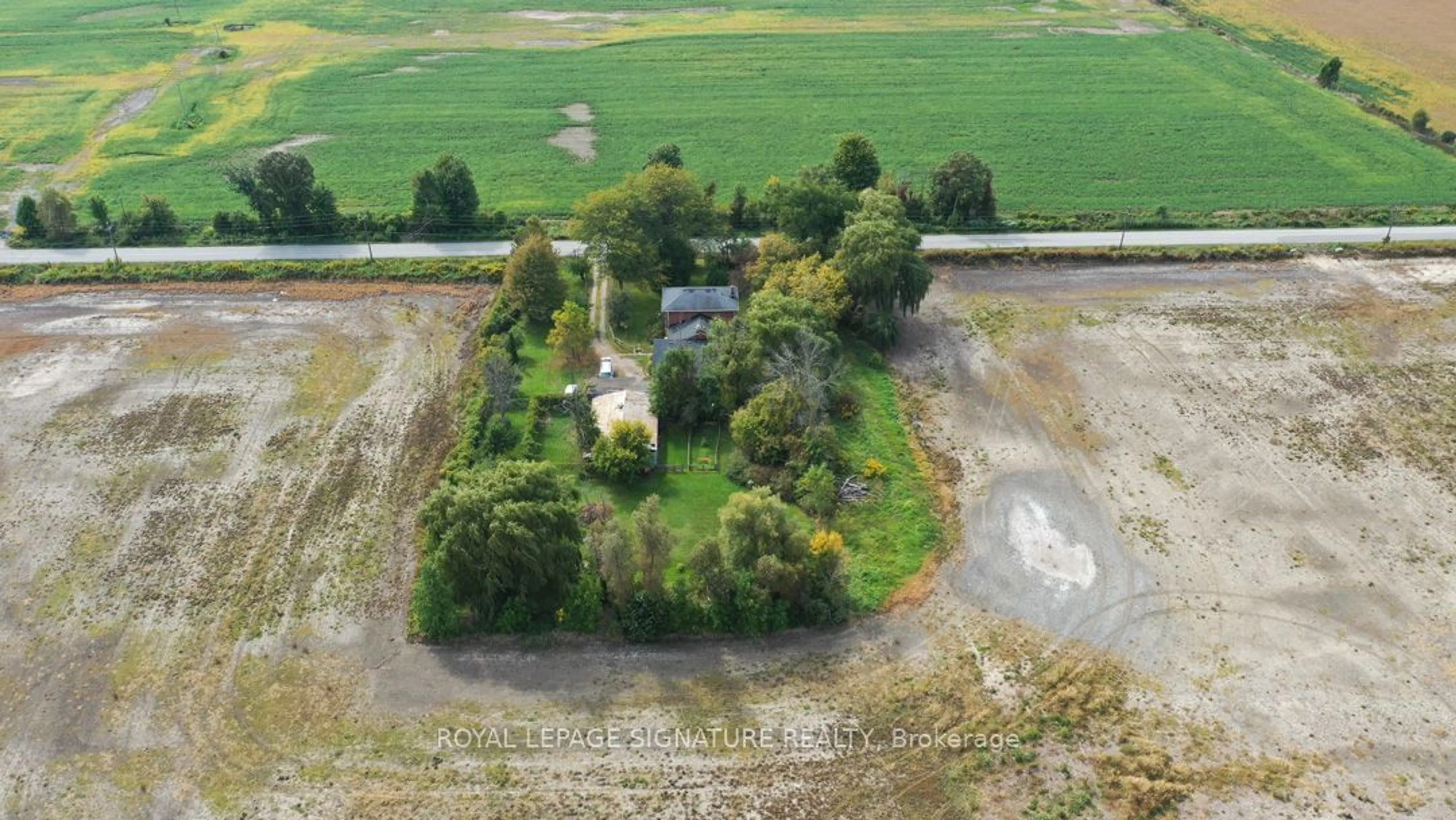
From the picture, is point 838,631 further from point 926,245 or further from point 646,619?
point 926,245

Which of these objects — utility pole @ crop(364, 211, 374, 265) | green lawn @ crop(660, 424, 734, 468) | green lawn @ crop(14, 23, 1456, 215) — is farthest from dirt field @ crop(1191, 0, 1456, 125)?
utility pole @ crop(364, 211, 374, 265)

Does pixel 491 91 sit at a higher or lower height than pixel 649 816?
higher

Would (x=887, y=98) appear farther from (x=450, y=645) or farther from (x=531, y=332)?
(x=450, y=645)

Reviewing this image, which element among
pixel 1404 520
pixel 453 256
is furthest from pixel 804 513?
pixel 453 256

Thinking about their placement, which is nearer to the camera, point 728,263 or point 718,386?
point 718,386

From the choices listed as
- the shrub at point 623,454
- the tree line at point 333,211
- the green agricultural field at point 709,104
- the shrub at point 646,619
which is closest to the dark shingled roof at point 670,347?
the shrub at point 623,454

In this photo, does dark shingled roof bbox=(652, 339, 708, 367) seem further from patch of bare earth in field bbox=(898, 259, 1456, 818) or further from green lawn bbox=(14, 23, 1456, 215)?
green lawn bbox=(14, 23, 1456, 215)

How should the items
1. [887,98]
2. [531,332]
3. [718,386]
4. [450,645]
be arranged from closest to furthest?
1. [450,645]
2. [718,386]
3. [531,332]
4. [887,98]
